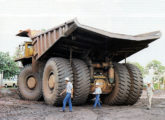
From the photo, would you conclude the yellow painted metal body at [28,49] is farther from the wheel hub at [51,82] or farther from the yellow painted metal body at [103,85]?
the yellow painted metal body at [103,85]

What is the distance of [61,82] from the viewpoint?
8297mm

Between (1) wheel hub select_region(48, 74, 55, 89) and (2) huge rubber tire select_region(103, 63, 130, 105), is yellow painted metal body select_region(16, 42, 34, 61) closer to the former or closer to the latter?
(1) wheel hub select_region(48, 74, 55, 89)

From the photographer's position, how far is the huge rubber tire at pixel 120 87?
9.09 m

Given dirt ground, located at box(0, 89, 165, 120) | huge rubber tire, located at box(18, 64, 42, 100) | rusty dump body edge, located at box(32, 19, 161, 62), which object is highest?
rusty dump body edge, located at box(32, 19, 161, 62)

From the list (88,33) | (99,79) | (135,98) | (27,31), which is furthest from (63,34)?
(27,31)

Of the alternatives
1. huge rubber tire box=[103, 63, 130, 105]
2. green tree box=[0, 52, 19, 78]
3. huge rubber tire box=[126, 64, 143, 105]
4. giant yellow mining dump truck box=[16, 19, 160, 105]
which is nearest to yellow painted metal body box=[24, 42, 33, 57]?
giant yellow mining dump truck box=[16, 19, 160, 105]

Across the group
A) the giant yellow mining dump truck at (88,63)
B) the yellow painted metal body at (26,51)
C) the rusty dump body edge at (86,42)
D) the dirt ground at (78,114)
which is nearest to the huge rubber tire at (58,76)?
the giant yellow mining dump truck at (88,63)

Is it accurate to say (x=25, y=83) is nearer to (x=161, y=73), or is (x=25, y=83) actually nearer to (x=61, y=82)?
(x=61, y=82)

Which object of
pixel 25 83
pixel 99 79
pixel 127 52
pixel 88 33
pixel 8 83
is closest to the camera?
pixel 88 33

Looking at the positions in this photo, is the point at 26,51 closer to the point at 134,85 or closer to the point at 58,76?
the point at 58,76

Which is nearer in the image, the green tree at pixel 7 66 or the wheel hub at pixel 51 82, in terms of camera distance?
the wheel hub at pixel 51 82

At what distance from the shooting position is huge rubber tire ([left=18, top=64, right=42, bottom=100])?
11.4 metres

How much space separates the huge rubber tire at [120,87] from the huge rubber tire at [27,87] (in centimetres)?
385

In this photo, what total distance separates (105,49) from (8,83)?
23525mm
